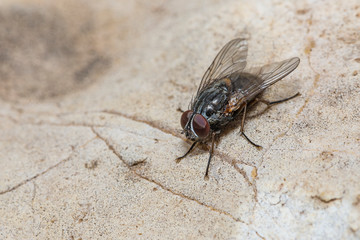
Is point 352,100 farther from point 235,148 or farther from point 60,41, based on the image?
point 60,41

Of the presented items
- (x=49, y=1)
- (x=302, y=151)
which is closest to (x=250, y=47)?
(x=302, y=151)

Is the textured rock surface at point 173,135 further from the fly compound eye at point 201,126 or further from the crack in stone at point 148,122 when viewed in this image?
the fly compound eye at point 201,126

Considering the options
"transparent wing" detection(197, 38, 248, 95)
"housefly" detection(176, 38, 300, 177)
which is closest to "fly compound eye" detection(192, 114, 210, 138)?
"housefly" detection(176, 38, 300, 177)

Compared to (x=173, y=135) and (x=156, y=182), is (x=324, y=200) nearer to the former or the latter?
(x=156, y=182)

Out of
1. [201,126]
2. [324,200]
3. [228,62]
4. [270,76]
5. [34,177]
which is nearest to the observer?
[324,200]

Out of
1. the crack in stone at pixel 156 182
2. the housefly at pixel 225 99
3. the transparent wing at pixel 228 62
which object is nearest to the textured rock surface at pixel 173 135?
the crack in stone at pixel 156 182

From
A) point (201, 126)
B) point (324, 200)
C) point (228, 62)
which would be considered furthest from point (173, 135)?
point (324, 200)

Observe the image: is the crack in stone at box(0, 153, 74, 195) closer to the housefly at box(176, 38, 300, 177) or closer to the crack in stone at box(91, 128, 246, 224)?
the crack in stone at box(91, 128, 246, 224)
